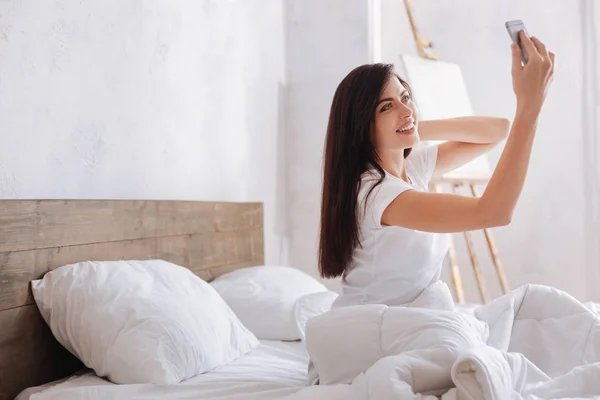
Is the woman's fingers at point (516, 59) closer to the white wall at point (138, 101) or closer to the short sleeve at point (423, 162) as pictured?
the short sleeve at point (423, 162)

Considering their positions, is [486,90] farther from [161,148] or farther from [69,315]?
[69,315]

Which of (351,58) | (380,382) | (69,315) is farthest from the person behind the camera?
(351,58)

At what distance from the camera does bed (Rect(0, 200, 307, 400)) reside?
1654 mm

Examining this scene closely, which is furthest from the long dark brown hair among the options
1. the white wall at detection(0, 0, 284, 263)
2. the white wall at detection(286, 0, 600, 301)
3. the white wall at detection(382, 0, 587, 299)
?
the white wall at detection(382, 0, 587, 299)

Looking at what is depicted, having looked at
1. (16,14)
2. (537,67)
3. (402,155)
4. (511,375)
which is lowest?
(511,375)

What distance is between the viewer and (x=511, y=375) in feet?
4.34

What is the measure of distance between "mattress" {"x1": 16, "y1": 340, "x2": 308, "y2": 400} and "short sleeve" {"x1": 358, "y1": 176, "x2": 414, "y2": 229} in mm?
406

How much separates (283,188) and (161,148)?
138 cm

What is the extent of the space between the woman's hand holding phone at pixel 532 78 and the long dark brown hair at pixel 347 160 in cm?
42

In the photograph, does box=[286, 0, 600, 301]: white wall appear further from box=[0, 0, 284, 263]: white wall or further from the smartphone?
the smartphone

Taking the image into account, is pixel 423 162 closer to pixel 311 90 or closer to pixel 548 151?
pixel 311 90

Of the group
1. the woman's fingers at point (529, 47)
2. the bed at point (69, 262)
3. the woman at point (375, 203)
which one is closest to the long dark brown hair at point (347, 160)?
the woman at point (375, 203)

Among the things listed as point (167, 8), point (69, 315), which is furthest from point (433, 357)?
point (167, 8)

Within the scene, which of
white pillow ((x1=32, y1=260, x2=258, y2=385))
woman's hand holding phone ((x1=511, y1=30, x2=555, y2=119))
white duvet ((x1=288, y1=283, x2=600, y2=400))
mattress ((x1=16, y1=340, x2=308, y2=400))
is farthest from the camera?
white pillow ((x1=32, y1=260, x2=258, y2=385))
